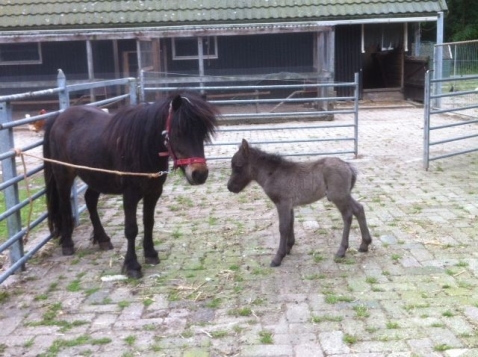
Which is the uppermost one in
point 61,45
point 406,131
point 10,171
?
point 61,45

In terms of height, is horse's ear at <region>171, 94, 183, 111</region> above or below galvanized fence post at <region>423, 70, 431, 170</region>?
above

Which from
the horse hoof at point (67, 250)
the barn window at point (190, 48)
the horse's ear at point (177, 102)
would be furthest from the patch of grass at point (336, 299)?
the barn window at point (190, 48)

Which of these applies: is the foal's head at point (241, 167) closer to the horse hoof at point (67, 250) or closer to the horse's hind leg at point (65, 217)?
the horse's hind leg at point (65, 217)

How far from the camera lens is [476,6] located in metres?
35.0

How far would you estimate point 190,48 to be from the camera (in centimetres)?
1792

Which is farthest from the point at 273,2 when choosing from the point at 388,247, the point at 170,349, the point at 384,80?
the point at 170,349

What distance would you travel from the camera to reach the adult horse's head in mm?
4496

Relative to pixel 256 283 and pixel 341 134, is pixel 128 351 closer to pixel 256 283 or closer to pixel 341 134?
pixel 256 283

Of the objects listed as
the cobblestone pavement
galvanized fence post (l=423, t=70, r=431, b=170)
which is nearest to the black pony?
→ the cobblestone pavement

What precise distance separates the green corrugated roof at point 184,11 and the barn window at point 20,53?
825 millimetres

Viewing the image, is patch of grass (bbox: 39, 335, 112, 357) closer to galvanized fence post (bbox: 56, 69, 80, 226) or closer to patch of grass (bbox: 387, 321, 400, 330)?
patch of grass (bbox: 387, 321, 400, 330)

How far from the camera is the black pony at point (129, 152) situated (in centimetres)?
454

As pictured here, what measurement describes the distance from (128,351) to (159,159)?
66.8 inches

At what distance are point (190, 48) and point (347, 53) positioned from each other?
4818mm
